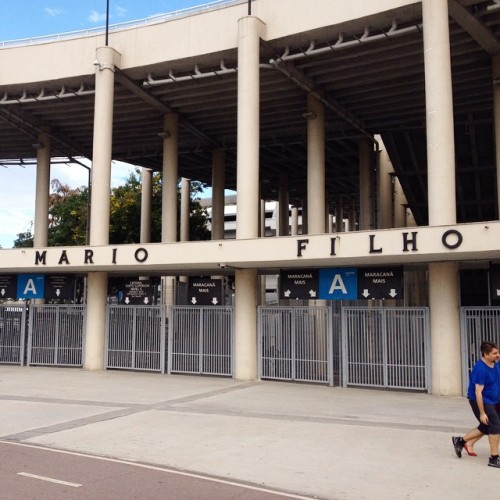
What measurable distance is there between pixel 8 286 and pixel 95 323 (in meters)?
4.71

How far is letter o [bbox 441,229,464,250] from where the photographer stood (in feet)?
44.1

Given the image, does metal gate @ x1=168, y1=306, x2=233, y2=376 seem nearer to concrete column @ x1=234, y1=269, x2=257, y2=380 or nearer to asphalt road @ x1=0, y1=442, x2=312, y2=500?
concrete column @ x1=234, y1=269, x2=257, y2=380

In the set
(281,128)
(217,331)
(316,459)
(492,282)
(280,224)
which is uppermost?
(281,128)

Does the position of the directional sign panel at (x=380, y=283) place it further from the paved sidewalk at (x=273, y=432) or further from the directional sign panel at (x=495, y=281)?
the paved sidewalk at (x=273, y=432)

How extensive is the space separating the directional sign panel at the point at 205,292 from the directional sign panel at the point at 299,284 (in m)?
2.22

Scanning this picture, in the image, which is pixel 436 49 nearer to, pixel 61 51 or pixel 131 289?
pixel 131 289

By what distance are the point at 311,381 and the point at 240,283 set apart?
3585 mm

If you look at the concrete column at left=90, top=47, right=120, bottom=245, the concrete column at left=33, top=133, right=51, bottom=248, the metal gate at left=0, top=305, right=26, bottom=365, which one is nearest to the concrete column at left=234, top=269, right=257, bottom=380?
the concrete column at left=90, top=47, right=120, bottom=245

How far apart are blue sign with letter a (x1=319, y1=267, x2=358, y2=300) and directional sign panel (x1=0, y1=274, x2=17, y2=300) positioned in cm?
1220

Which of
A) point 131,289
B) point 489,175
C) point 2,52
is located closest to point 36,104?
point 2,52

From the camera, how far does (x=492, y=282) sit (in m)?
14.9

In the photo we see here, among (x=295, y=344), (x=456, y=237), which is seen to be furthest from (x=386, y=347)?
(x=456, y=237)

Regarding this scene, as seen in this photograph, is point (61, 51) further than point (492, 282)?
Yes

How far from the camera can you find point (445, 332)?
1495 centimetres
